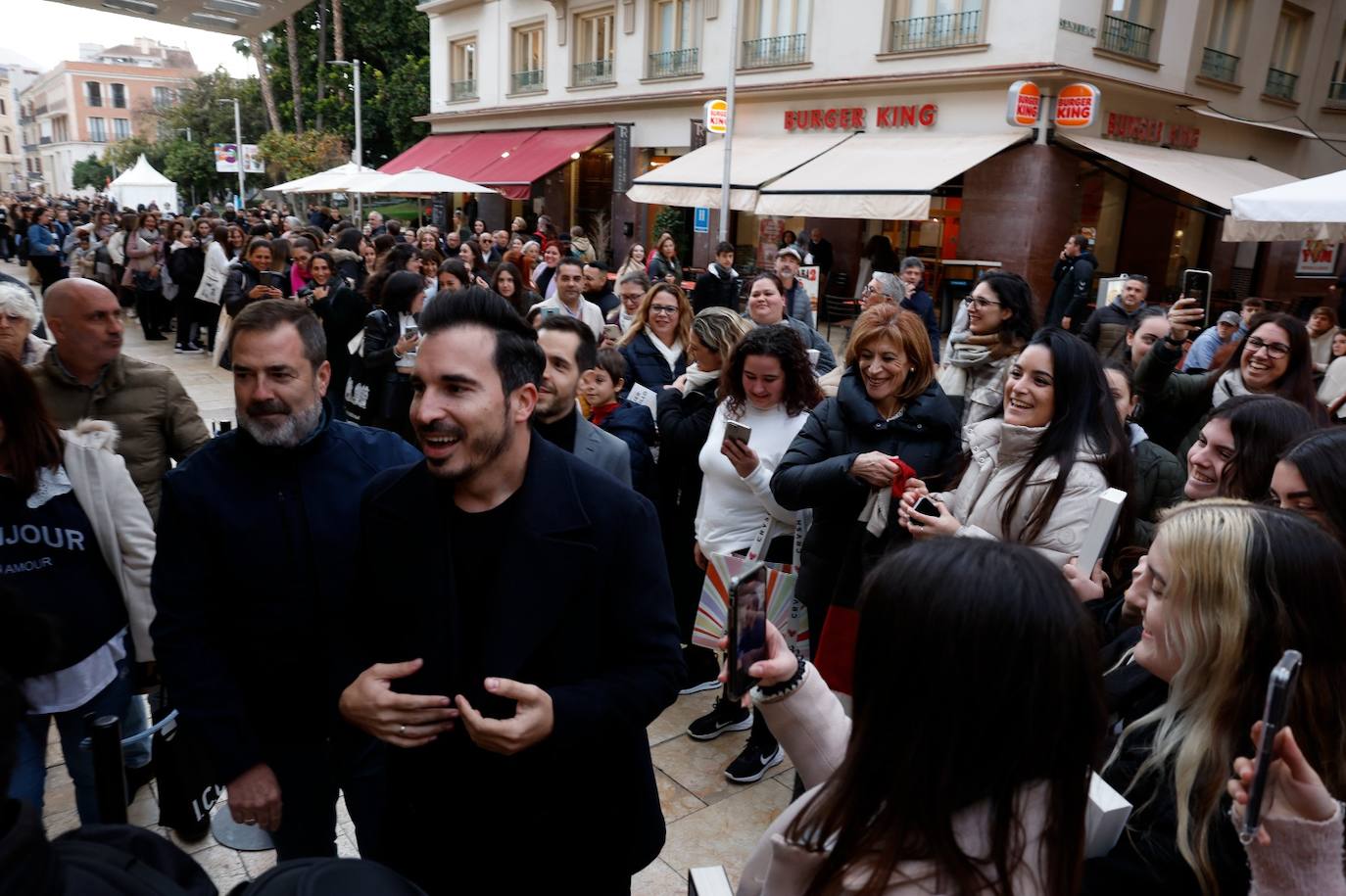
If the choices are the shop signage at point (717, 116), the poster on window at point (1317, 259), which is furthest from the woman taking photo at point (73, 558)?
the poster on window at point (1317, 259)

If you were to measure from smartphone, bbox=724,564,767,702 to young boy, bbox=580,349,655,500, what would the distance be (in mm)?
2166

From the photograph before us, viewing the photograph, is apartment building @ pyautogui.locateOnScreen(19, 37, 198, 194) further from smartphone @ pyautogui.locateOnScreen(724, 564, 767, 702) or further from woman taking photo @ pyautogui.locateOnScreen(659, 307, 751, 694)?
smartphone @ pyautogui.locateOnScreen(724, 564, 767, 702)

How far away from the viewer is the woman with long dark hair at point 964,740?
119cm

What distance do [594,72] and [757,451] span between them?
69.5ft

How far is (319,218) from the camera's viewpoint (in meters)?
23.8

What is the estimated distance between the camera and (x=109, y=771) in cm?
195

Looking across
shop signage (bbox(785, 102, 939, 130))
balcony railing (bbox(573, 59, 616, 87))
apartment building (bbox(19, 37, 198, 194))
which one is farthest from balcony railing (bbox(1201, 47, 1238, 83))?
apartment building (bbox(19, 37, 198, 194))

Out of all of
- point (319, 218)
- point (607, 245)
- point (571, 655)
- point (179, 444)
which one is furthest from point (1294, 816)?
point (319, 218)

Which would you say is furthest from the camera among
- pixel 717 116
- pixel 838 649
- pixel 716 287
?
pixel 717 116

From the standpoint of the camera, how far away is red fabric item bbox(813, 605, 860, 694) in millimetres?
3090

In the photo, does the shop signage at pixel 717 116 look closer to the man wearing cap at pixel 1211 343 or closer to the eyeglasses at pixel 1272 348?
the man wearing cap at pixel 1211 343

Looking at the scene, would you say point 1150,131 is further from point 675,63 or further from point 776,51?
point 675,63

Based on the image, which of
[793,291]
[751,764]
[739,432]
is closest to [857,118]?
[793,291]

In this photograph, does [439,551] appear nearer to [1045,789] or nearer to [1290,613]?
[1045,789]
